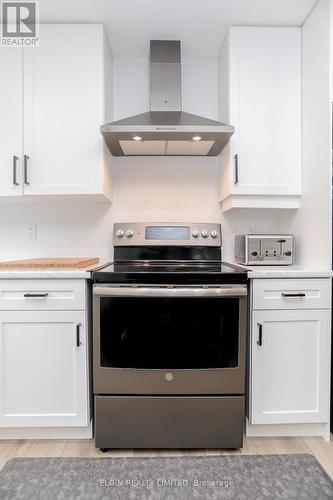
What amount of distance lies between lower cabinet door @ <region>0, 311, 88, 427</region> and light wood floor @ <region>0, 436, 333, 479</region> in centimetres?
15

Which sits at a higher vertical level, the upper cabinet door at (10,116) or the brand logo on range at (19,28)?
the brand logo on range at (19,28)

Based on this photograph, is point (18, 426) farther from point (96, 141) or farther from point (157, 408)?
point (96, 141)

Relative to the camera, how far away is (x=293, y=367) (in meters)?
1.62

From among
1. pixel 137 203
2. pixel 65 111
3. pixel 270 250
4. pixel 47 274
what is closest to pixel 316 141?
pixel 270 250

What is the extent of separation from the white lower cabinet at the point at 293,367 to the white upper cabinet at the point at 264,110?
69 centimetres

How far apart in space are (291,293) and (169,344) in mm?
691

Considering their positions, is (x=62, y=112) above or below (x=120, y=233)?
above

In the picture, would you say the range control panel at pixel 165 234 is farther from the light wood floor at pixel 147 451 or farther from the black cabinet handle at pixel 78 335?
the light wood floor at pixel 147 451

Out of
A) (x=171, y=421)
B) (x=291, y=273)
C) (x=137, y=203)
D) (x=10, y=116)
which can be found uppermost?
(x=10, y=116)

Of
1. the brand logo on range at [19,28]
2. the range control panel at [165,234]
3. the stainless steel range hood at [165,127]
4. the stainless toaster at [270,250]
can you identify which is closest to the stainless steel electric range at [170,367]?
the stainless toaster at [270,250]

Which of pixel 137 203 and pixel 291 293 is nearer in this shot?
pixel 291 293

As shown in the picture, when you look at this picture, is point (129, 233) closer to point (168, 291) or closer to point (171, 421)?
point (168, 291)

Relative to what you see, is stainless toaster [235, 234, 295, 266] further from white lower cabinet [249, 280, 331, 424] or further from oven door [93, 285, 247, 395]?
oven door [93, 285, 247, 395]

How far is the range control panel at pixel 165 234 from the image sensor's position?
2059mm
